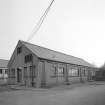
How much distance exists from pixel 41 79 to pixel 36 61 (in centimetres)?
286

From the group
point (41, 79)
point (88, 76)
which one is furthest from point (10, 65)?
point (88, 76)

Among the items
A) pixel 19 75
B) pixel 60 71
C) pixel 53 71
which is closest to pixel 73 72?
pixel 60 71

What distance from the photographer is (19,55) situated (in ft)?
83.9

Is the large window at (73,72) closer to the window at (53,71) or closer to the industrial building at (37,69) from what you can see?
the industrial building at (37,69)

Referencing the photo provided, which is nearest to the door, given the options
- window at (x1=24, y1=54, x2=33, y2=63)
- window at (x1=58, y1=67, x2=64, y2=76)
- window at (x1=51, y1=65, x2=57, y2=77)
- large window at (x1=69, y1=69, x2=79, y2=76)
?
window at (x1=24, y1=54, x2=33, y2=63)

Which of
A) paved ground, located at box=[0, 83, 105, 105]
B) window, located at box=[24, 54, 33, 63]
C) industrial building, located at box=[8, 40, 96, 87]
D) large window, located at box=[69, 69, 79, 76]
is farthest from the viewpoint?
large window, located at box=[69, 69, 79, 76]

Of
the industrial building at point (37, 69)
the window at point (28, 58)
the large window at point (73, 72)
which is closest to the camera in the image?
the industrial building at point (37, 69)

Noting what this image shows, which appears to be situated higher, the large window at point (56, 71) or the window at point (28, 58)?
the window at point (28, 58)

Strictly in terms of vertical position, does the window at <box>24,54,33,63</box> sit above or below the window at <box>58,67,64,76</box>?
above

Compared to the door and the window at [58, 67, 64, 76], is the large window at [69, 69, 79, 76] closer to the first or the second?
the window at [58, 67, 64, 76]

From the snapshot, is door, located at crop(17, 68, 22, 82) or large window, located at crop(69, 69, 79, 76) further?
large window, located at crop(69, 69, 79, 76)

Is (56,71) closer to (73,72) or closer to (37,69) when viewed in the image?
(37,69)

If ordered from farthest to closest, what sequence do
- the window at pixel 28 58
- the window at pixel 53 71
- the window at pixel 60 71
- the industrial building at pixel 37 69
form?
the window at pixel 60 71 → the window at pixel 53 71 → the window at pixel 28 58 → the industrial building at pixel 37 69

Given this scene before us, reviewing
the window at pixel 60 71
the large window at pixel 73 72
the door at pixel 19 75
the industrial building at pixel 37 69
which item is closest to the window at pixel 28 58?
the industrial building at pixel 37 69
